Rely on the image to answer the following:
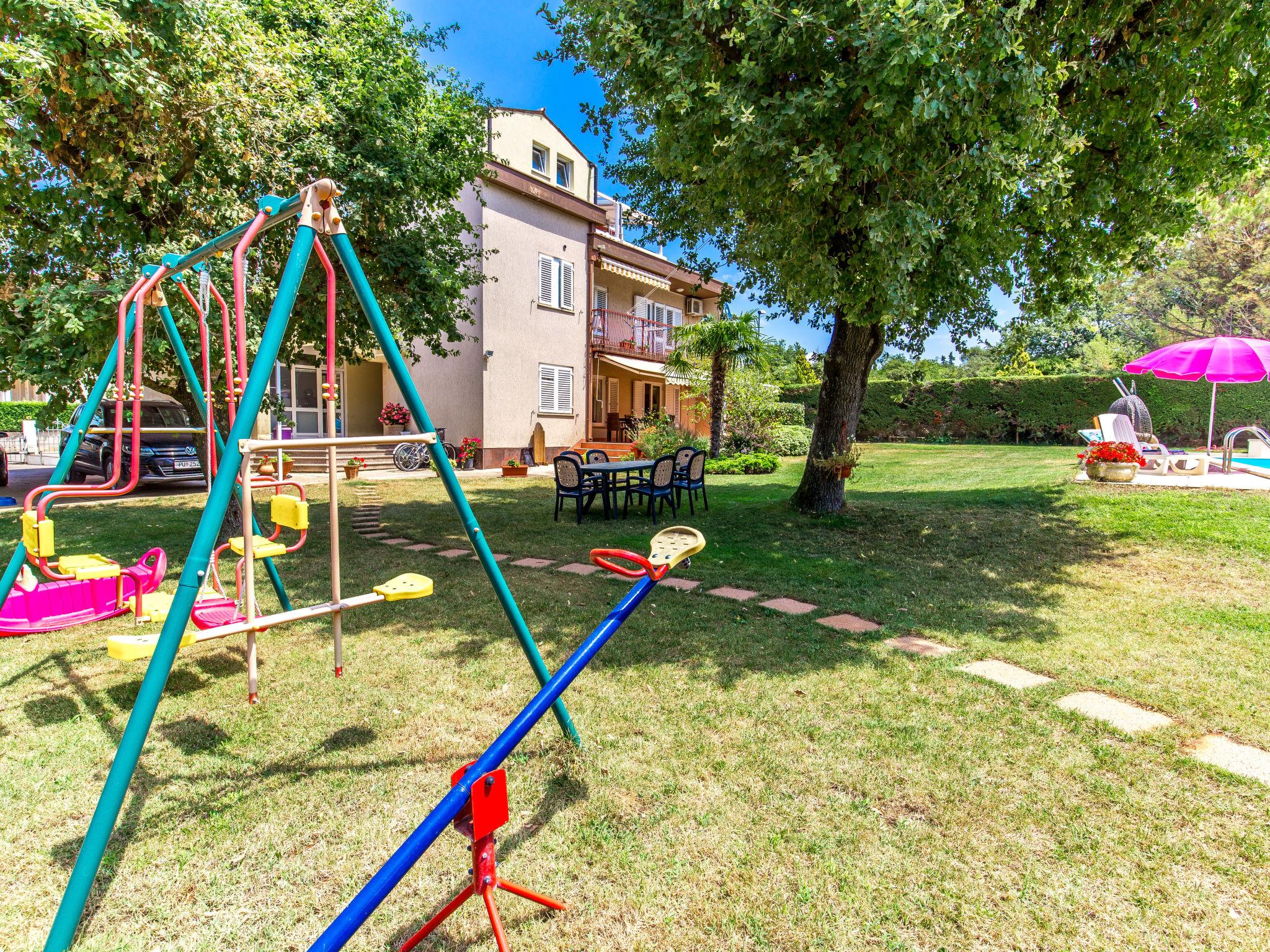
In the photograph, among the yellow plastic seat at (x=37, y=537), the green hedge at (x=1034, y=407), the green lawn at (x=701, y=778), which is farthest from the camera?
the green hedge at (x=1034, y=407)

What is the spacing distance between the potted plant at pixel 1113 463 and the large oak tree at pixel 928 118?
155 inches

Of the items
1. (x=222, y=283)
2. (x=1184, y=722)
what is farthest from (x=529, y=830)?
(x=222, y=283)

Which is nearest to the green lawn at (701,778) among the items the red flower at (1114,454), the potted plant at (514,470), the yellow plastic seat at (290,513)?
the yellow plastic seat at (290,513)

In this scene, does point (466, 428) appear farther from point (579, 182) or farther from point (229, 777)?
point (229, 777)

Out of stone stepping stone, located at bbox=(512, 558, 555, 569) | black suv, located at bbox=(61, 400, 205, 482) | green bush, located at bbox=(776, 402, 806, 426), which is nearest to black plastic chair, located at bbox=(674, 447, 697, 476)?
stone stepping stone, located at bbox=(512, 558, 555, 569)

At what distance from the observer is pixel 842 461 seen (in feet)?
27.4

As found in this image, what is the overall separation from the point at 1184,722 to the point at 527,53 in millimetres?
10068

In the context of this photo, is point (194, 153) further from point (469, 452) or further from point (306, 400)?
point (306, 400)

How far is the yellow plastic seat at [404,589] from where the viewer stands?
286 cm

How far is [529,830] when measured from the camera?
7.97 feet

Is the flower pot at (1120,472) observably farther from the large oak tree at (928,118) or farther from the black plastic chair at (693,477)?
the black plastic chair at (693,477)

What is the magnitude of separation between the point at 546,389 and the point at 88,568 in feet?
51.3

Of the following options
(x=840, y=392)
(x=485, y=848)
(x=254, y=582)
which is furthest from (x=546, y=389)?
(x=485, y=848)

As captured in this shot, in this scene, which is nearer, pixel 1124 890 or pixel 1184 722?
pixel 1124 890
